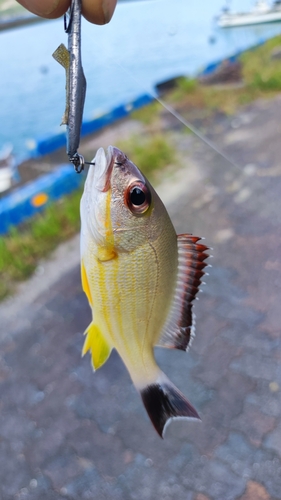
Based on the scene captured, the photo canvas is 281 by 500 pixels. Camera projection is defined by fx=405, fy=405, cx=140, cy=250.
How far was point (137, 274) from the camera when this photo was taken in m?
0.70

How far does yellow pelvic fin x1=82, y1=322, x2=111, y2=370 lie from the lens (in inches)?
30.5

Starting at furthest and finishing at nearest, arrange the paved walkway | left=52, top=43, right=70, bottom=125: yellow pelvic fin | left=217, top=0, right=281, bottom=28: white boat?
left=217, top=0, right=281, bottom=28: white boat
the paved walkway
left=52, top=43, right=70, bottom=125: yellow pelvic fin

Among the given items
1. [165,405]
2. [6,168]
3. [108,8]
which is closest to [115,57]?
[108,8]

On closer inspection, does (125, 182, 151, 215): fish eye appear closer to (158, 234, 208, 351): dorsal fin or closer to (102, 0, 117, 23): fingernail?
(158, 234, 208, 351): dorsal fin

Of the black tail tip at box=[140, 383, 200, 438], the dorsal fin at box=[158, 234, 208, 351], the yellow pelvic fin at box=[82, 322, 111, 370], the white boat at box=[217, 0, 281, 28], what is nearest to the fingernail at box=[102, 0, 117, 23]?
the dorsal fin at box=[158, 234, 208, 351]

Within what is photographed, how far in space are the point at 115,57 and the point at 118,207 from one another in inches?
53.6

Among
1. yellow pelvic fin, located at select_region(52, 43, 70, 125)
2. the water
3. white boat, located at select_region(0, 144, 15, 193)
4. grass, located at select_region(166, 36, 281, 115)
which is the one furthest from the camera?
grass, located at select_region(166, 36, 281, 115)

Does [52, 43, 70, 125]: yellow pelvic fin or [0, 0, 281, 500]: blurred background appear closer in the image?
[52, 43, 70, 125]: yellow pelvic fin

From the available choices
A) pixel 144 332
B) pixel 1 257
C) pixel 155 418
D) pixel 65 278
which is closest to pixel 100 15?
pixel 144 332

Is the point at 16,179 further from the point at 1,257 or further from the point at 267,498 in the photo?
the point at 267,498

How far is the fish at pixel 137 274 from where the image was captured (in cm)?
66

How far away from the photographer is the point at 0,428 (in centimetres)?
184

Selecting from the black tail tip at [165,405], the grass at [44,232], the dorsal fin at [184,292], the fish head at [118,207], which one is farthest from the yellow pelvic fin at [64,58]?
the grass at [44,232]

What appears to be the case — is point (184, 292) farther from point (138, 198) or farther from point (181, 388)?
point (181, 388)
